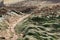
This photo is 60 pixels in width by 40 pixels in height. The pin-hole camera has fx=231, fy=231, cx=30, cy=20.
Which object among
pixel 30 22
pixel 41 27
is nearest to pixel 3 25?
pixel 30 22

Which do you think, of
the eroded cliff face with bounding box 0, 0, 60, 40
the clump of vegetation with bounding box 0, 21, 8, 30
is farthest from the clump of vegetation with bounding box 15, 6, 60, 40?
the clump of vegetation with bounding box 0, 21, 8, 30

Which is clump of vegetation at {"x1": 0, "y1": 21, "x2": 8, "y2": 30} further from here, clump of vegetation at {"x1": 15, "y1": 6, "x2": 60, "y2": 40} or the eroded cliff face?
clump of vegetation at {"x1": 15, "y1": 6, "x2": 60, "y2": 40}

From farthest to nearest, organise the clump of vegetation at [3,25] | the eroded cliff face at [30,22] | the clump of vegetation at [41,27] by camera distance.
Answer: the clump of vegetation at [3,25], the eroded cliff face at [30,22], the clump of vegetation at [41,27]

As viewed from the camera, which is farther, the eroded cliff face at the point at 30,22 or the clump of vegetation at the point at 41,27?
the eroded cliff face at the point at 30,22

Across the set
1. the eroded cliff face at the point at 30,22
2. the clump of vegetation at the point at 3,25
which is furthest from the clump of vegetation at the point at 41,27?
the clump of vegetation at the point at 3,25

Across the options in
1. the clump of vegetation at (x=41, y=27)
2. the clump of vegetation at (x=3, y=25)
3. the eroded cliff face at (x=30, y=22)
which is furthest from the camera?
the clump of vegetation at (x=3, y=25)

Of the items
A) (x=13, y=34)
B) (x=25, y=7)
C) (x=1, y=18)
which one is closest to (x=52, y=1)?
(x=25, y=7)

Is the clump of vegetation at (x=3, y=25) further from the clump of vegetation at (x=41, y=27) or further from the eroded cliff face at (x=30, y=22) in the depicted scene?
the clump of vegetation at (x=41, y=27)

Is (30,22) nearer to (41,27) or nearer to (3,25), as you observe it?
(41,27)
